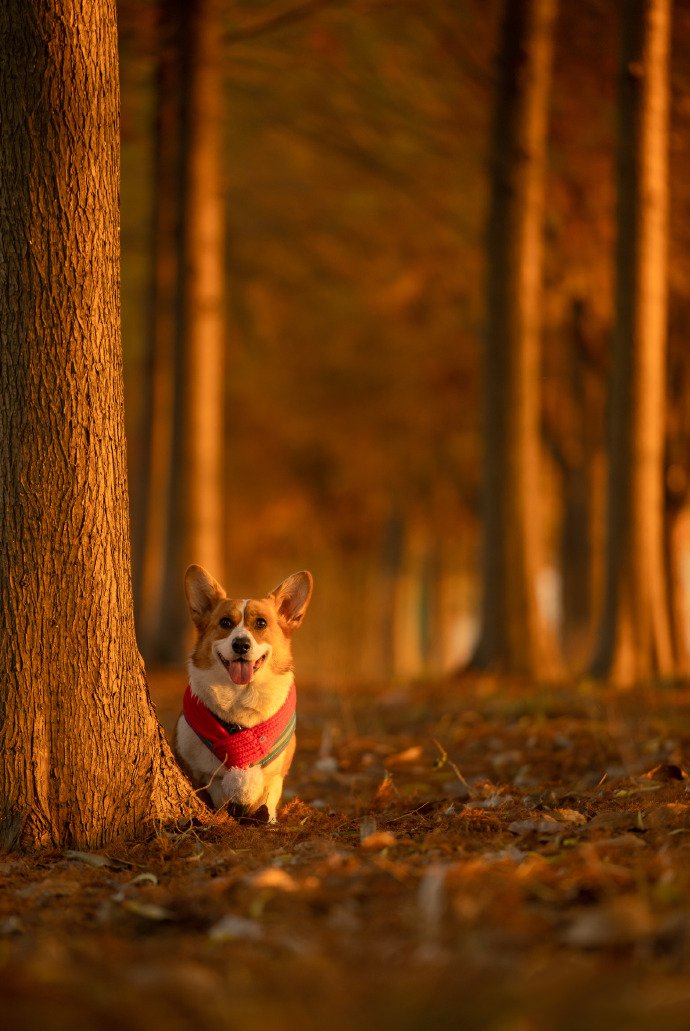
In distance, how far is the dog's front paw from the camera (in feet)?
16.6

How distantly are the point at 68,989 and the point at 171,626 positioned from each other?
354 inches

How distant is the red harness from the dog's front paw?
1.1 inches

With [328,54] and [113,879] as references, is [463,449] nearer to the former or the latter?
[328,54]

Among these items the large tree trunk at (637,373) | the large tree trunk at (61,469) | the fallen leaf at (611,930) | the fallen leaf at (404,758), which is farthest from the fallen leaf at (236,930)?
the large tree trunk at (637,373)

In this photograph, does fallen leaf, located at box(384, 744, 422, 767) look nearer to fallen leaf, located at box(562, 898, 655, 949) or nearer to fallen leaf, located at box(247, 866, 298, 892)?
fallen leaf, located at box(247, 866, 298, 892)

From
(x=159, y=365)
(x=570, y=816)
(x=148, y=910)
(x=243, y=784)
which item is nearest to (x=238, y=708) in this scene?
(x=243, y=784)

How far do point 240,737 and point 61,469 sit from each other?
1455 mm

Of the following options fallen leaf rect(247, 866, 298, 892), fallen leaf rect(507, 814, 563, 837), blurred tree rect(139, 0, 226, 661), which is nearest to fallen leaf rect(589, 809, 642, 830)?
fallen leaf rect(507, 814, 563, 837)

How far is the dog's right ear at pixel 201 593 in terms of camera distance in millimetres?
5312

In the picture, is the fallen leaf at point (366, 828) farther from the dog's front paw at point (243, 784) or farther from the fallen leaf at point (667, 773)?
the fallen leaf at point (667, 773)

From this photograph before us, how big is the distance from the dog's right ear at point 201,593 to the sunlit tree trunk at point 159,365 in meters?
6.73

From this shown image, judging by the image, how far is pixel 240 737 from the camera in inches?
200

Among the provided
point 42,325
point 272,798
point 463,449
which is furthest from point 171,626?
point 463,449

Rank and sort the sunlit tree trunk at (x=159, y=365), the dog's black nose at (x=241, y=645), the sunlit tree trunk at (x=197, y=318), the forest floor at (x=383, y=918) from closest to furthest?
the forest floor at (x=383, y=918) → the dog's black nose at (x=241, y=645) → the sunlit tree trunk at (x=197, y=318) → the sunlit tree trunk at (x=159, y=365)
